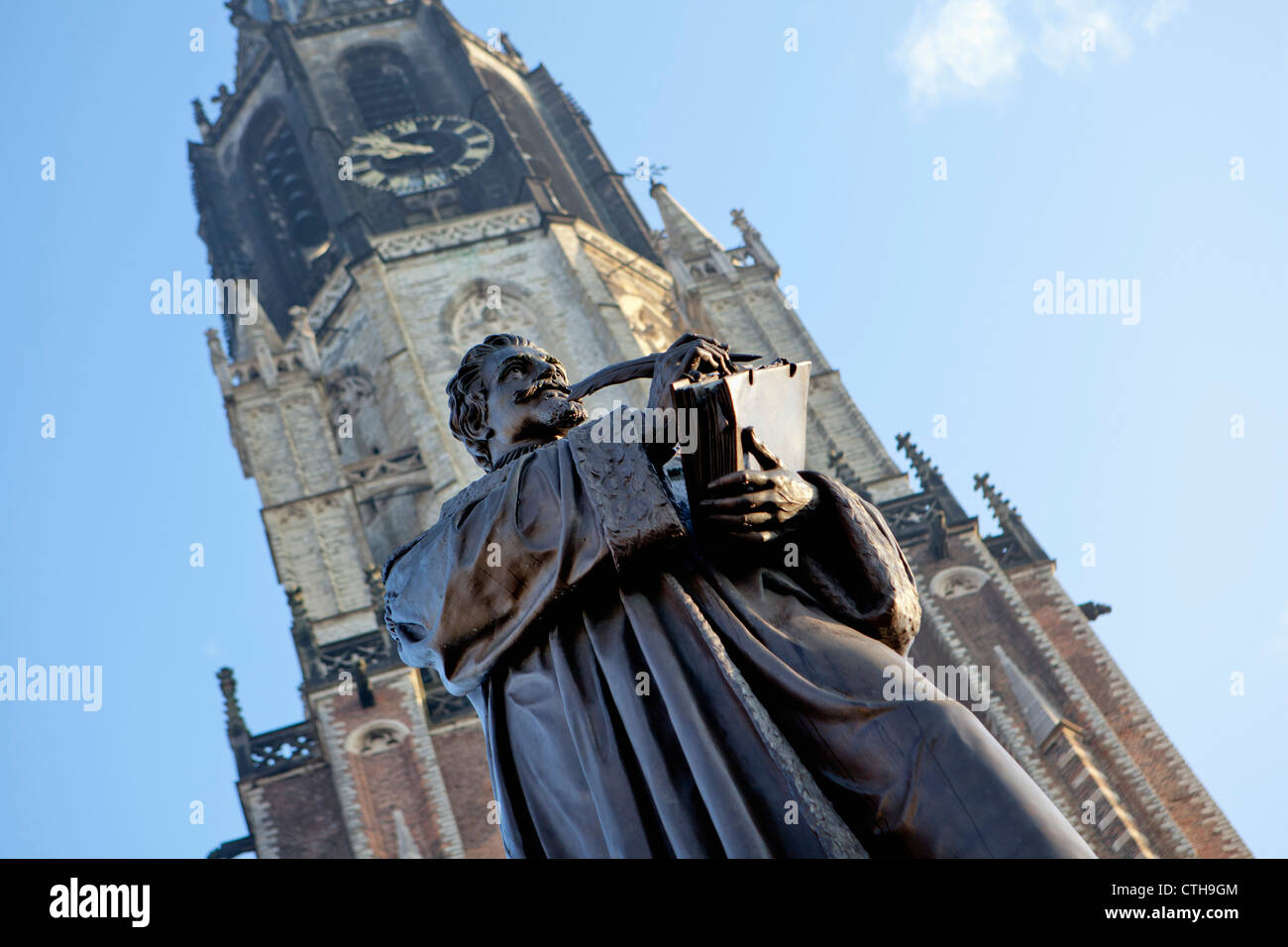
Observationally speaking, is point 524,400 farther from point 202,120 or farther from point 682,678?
point 202,120

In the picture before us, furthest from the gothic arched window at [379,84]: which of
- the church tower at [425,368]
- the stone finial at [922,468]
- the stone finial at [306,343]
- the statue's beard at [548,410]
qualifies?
the statue's beard at [548,410]

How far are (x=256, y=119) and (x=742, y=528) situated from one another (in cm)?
4231

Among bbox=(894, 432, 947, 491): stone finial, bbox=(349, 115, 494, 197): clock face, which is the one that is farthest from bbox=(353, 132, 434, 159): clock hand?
bbox=(894, 432, 947, 491): stone finial

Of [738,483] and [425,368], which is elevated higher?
[425,368]

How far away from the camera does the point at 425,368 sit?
3497 centimetres

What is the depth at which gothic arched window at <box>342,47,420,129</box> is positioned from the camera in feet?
139

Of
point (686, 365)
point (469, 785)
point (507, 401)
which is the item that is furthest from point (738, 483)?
point (469, 785)

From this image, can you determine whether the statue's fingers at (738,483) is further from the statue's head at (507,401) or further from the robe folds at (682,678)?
the statue's head at (507,401)

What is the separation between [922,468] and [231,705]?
42.2ft

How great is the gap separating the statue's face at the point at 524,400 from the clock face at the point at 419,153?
35455 millimetres

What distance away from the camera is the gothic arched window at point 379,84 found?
42250mm
